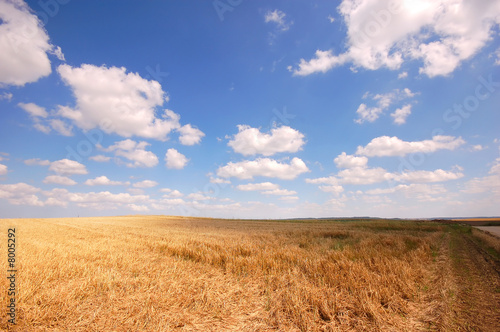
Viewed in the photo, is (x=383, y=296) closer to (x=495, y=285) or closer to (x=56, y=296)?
(x=495, y=285)

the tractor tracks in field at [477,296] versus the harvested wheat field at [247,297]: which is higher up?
the harvested wheat field at [247,297]

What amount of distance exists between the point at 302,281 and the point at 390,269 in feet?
9.59

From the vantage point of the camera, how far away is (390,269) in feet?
22.5

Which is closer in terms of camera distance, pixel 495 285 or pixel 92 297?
pixel 92 297

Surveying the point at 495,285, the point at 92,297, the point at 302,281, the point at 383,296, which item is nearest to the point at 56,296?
the point at 92,297

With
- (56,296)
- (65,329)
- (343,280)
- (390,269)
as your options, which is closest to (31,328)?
(65,329)

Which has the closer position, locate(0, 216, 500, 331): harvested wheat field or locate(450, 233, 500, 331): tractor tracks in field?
locate(0, 216, 500, 331): harvested wheat field

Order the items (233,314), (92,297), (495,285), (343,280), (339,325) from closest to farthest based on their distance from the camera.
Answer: (339,325) < (233,314) < (92,297) < (343,280) < (495,285)

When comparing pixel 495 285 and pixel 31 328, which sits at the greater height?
pixel 31 328

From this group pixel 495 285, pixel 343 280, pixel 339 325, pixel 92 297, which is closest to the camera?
pixel 339 325

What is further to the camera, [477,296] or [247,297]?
[477,296]

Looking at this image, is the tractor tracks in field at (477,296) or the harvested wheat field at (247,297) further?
the tractor tracks in field at (477,296)

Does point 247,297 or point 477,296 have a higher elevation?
point 247,297

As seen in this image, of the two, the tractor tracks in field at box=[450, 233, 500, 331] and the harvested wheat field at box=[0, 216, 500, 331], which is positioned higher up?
the harvested wheat field at box=[0, 216, 500, 331]
